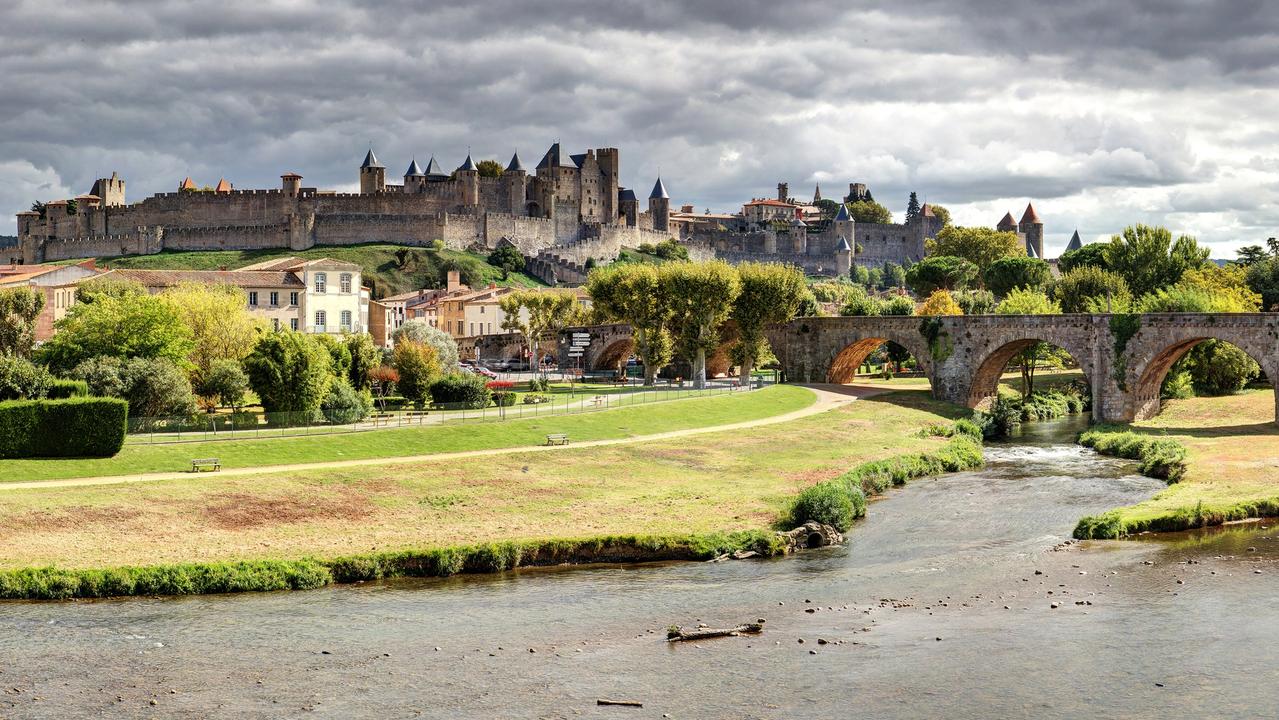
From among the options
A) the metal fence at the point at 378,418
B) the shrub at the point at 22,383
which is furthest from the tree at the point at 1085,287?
the shrub at the point at 22,383

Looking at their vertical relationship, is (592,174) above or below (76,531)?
above

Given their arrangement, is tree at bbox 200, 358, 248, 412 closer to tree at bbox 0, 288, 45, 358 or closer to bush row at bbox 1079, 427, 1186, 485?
tree at bbox 0, 288, 45, 358

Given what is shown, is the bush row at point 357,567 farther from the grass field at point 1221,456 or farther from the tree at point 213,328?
the tree at point 213,328

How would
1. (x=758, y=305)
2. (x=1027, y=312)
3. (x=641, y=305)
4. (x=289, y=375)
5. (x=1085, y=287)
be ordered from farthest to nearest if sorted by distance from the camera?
(x=1085, y=287)
(x=1027, y=312)
(x=758, y=305)
(x=641, y=305)
(x=289, y=375)

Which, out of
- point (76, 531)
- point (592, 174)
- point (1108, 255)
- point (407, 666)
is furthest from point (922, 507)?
point (592, 174)

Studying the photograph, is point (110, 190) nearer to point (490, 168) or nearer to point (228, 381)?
point (490, 168)

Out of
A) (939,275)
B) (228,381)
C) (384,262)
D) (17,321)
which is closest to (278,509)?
(228,381)

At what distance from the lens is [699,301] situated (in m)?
78.4

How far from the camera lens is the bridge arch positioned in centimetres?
6322

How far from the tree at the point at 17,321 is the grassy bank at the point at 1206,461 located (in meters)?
53.3

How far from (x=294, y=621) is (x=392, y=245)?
13734 centimetres

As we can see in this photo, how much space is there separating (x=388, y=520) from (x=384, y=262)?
119m

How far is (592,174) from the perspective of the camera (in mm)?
190375

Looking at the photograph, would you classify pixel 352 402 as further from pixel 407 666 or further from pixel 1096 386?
pixel 1096 386
